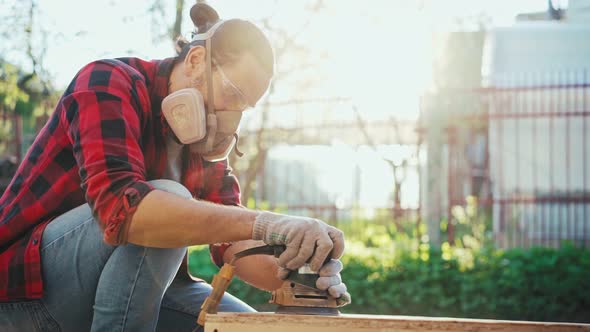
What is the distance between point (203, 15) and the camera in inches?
97.2

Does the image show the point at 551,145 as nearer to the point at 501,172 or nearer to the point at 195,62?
the point at 501,172

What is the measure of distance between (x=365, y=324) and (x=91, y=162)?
33.6 inches

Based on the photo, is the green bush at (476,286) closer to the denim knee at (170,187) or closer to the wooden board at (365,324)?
the denim knee at (170,187)

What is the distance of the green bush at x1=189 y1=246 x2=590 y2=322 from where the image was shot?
6359mm

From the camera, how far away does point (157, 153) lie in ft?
7.72

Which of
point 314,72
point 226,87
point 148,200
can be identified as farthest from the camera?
point 314,72

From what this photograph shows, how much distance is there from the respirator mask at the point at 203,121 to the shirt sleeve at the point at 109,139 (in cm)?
10

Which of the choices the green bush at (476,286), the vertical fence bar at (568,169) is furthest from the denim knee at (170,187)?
the vertical fence bar at (568,169)

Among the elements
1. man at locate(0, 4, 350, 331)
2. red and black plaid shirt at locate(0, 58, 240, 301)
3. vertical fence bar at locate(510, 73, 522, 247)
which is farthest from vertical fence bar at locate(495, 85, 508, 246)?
red and black plaid shirt at locate(0, 58, 240, 301)

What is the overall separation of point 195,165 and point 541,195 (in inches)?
309

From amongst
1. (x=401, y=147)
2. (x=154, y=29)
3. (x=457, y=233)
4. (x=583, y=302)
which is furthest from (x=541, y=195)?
(x=154, y=29)

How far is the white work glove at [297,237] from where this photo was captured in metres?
1.87

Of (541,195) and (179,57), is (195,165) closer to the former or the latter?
(179,57)

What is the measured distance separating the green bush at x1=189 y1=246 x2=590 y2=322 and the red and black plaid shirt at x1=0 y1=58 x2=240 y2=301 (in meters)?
4.46
